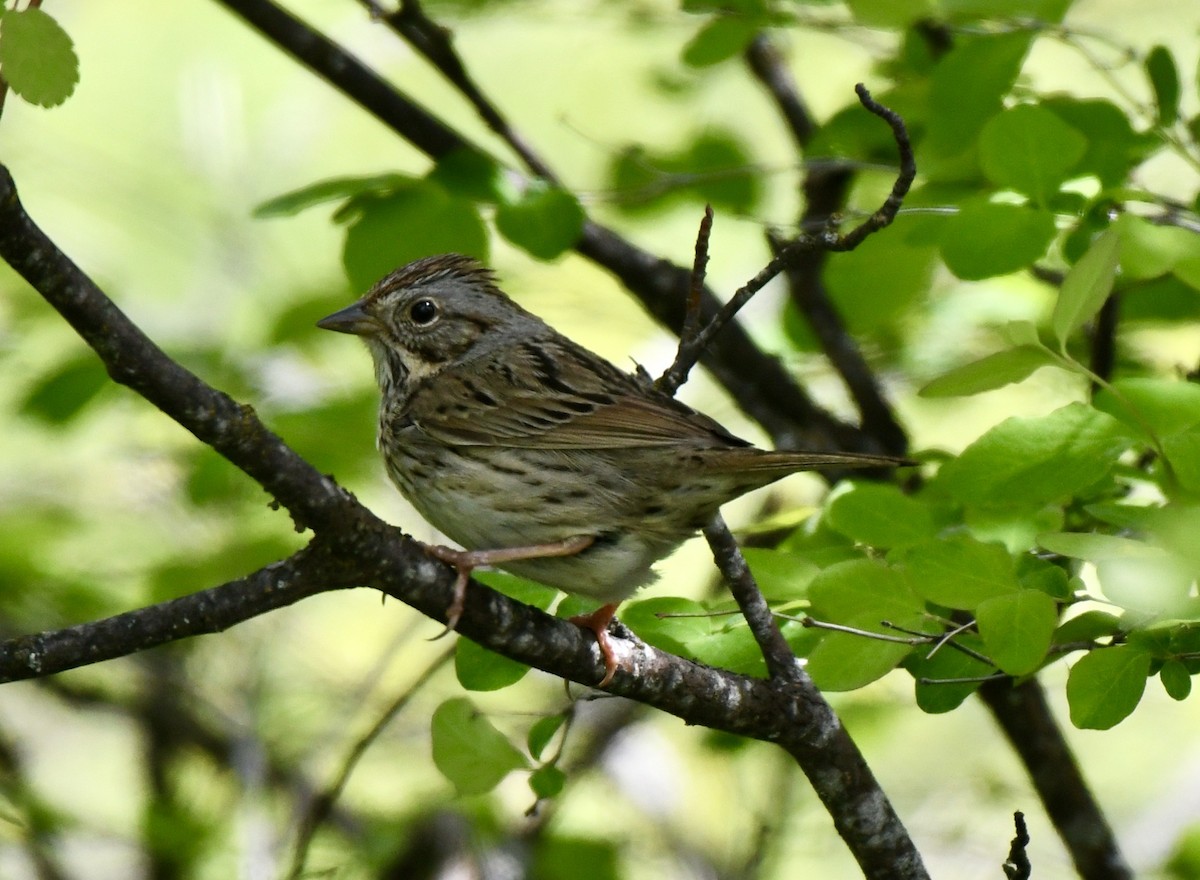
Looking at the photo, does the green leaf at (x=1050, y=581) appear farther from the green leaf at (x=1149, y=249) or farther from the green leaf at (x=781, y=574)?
the green leaf at (x=1149, y=249)

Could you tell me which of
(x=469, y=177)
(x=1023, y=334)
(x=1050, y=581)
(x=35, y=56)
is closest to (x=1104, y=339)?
(x=1023, y=334)

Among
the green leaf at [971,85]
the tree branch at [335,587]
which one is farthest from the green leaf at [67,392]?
the green leaf at [971,85]

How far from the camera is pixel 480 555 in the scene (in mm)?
3219

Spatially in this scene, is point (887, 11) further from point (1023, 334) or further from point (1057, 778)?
point (1057, 778)

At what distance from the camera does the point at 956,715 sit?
7.95m

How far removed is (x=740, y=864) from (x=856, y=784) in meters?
2.17

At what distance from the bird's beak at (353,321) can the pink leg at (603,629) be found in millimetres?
1449

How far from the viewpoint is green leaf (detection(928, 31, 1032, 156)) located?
11.6 ft

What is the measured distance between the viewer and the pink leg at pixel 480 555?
274 cm

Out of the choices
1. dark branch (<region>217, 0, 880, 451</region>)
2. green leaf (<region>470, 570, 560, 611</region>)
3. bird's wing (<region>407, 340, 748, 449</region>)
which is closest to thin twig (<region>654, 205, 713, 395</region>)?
bird's wing (<region>407, 340, 748, 449</region>)

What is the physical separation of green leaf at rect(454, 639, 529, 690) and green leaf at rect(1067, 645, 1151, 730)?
1.18 m

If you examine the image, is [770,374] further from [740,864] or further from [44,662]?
[44,662]

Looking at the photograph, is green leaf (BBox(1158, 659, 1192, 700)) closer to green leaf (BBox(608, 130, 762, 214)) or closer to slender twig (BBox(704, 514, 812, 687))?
slender twig (BBox(704, 514, 812, 687))

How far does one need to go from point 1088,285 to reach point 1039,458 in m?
0.37
